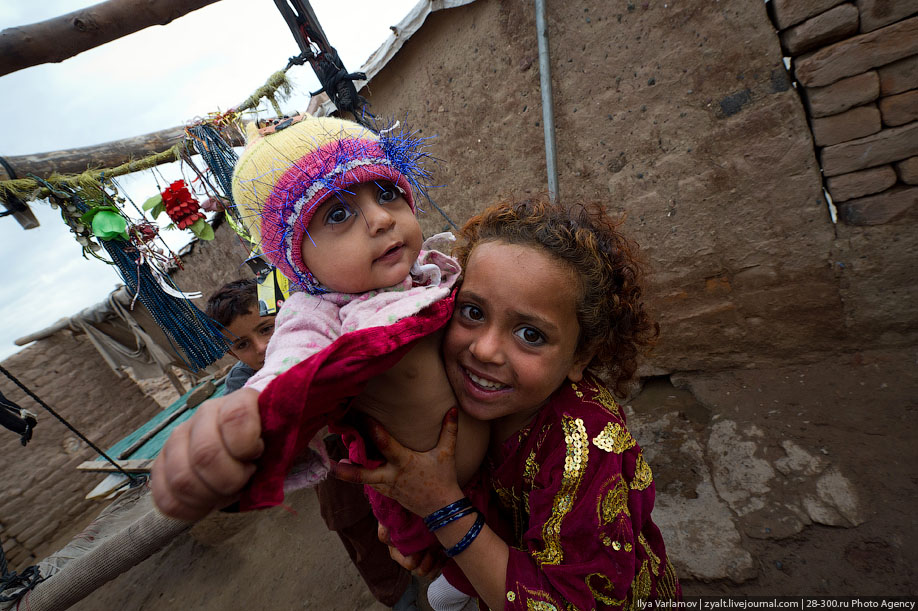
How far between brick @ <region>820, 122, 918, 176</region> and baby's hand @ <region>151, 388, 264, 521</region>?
11.0ft

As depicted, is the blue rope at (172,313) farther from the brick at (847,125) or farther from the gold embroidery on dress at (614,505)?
the brick at (847,125)

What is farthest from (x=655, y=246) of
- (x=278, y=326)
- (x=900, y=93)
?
(x=278, y=326)

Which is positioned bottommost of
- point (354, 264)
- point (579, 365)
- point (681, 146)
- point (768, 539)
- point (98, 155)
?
point (768, 539)

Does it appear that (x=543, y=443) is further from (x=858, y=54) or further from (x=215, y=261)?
(x=215, y=261)

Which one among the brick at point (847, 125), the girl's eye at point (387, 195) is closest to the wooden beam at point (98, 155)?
the girl's eye at point (387, 195)

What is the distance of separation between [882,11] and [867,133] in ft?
2.02

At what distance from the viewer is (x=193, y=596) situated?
11.7 feet

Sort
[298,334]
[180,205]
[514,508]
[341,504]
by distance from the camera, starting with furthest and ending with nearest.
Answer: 1. [180,205]
2. [341,504]
3. [514,508]
4. [298,334]

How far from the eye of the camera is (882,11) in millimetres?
2055

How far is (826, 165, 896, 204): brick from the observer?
230cm

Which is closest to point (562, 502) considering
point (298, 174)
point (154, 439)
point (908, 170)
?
point (298, 174)

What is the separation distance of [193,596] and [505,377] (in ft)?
14.4

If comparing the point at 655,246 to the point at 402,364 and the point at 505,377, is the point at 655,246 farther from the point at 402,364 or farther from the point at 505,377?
the point at 402,364

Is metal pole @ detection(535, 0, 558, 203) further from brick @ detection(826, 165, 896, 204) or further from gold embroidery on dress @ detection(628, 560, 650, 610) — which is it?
gold embroidery on dress @ detection(628, 560, 650, 610)
